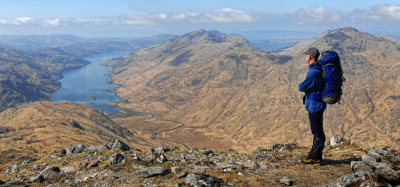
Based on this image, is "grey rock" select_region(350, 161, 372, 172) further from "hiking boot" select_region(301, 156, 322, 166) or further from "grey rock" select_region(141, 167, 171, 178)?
"grey rock" select_region(141, 167, 171, 178)

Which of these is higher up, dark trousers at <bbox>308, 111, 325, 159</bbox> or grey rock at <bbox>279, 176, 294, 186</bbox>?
dark trousers at <bbox>308, 111, 325, 159</bbox>

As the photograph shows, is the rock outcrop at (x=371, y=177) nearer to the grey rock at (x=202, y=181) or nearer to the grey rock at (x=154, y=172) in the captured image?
the grey rock at (x=202, y=181)

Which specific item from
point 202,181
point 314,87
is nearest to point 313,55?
point 314,87

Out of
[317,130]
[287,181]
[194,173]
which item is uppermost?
[317,130]

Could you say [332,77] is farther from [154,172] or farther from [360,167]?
[154,172]

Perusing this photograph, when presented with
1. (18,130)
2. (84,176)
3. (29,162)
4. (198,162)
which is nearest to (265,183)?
(198,162)

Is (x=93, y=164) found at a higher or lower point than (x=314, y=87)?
lower

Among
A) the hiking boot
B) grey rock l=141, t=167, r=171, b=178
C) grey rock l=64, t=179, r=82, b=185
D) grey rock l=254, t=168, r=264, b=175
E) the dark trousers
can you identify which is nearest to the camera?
the dark trousers

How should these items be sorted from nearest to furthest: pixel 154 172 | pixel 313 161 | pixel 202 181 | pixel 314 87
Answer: pixel 202 181
pixel 314 87
pixel 313 161
pixel 154 172

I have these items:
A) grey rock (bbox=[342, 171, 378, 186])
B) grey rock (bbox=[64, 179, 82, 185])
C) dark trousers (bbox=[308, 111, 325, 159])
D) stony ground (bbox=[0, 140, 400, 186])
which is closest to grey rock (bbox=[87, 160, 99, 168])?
stony ground (bbox=[0, 140, 400, 186])
